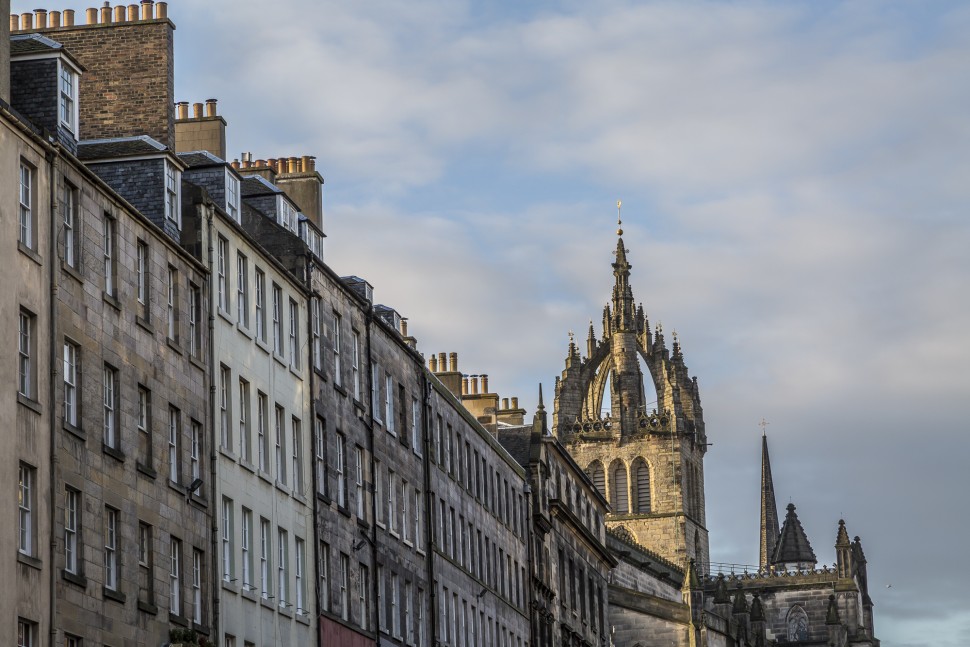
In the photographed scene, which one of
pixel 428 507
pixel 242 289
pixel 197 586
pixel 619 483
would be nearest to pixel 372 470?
pixel 428 507

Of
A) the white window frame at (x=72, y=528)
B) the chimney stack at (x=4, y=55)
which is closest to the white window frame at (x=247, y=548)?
the white window frame at (x=72, y=528)

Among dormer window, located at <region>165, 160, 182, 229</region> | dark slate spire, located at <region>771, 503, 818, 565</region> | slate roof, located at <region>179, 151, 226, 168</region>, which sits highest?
dark slate spire, located at <region>771, 503, 818, 565</region>

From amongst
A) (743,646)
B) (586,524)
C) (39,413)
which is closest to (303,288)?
(39,413)

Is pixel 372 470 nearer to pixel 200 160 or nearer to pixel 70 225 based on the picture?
pixel 200 160

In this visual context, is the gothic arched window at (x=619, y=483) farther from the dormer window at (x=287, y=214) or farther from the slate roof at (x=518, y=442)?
the dormer window at (x=287, y=214)

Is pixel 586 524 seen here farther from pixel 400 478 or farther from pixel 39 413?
pixel 39 413

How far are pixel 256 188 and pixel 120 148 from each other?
857 cm

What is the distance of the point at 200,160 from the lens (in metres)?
47.3

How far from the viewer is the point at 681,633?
110688mm

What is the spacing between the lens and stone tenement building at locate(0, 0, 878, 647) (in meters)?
35.5

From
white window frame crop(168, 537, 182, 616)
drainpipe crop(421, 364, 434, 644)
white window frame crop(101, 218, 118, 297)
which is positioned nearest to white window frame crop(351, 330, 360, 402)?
drainpipe crop(421, 364, 434, 644)

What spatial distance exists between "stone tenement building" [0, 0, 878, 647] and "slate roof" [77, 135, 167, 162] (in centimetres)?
6

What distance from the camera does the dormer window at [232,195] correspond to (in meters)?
47.1

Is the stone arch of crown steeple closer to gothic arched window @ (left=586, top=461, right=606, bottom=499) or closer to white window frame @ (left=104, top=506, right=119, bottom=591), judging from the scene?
gothic arched window @ (left=586, top=461, right=606, bottom=499)
